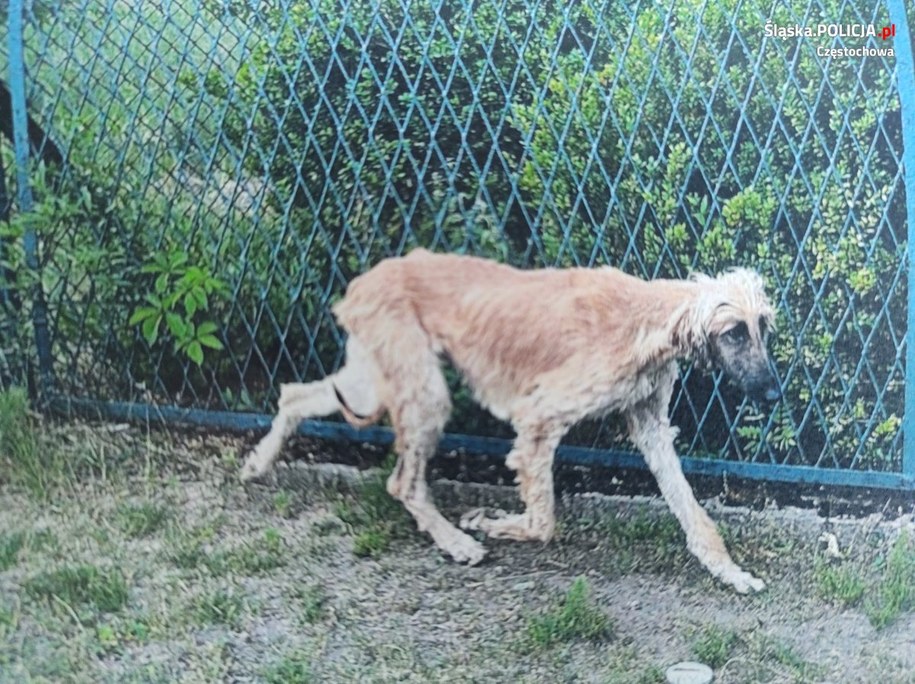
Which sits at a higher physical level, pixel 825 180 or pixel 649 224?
pixel 825 180

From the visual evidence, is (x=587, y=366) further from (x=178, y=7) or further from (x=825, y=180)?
(x=178, y=7)

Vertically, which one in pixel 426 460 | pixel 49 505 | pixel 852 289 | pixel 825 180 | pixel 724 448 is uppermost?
pixel 825 180

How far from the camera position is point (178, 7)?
2.83 m

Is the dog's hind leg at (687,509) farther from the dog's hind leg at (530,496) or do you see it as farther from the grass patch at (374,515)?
the grass patch at (374,515)

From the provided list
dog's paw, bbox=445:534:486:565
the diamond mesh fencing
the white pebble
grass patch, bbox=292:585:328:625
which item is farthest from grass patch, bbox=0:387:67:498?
the white pebble

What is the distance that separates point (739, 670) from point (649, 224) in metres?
1.06

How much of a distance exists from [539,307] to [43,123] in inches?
49.9

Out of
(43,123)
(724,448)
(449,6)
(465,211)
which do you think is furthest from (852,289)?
(43,123)

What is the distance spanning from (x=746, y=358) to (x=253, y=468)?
47.4 inches

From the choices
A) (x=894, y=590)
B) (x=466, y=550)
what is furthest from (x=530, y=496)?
(x=894, y=590)

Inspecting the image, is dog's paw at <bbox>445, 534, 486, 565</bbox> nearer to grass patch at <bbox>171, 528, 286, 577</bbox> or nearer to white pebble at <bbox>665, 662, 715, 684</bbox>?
grass patch at <bbox>171, 528, 286, 577</bbox>

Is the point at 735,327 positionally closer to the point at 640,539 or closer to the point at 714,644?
the point at 640,539

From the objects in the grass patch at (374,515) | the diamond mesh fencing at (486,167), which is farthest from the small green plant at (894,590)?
the grass patch at (374,515)

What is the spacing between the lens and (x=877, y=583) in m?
2.87
